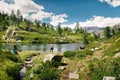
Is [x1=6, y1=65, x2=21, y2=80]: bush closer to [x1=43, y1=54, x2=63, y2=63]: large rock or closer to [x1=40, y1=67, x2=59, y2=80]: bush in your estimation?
[x1=40, y1=67, x2=59, y2=80]: bush

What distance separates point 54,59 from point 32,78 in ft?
21.4

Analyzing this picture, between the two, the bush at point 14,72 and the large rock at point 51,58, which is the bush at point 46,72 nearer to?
the large rock at point 51,58

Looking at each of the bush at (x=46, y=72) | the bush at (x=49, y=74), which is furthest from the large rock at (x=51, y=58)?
the bush at (x=49, y=74)

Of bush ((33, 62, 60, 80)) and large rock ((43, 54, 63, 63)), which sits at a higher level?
large rock ((43, 54, 63, 63))

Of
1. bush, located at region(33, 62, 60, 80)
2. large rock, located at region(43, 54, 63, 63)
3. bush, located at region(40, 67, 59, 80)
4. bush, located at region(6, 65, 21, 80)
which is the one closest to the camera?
bush, located at region(40, 67, 59, 80)

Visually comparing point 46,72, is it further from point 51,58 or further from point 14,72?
point 51,58

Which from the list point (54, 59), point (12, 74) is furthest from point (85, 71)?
point (12, 74)

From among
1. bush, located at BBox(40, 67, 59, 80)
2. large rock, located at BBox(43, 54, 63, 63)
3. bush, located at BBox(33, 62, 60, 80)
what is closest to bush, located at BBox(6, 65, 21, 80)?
bush, located at BBox(33, 62, 60, 80)

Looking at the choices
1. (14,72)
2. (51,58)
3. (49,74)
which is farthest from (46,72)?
(51,58)

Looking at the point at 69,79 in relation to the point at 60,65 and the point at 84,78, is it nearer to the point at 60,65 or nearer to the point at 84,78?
the point at 84,78

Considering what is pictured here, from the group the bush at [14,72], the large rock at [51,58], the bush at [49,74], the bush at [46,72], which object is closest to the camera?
the bush at [49,74]

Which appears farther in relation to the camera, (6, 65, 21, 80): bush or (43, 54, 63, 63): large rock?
(43, 54, 63, 63): large rock

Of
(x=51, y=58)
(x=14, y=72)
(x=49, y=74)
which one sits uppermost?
(x=51, y=58)

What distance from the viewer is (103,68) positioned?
27938 mm
